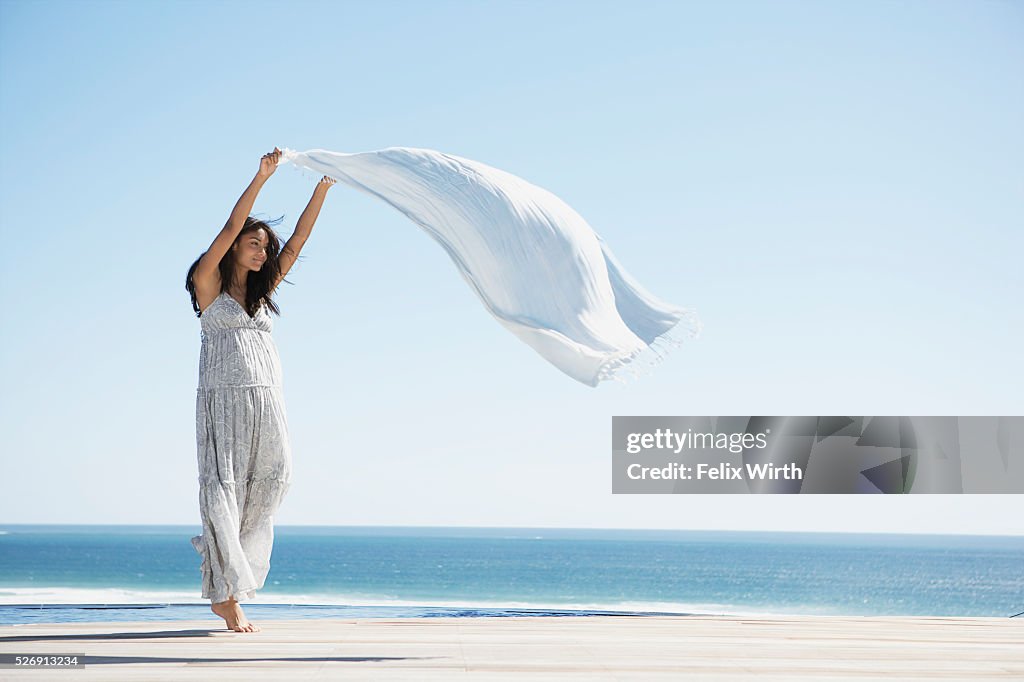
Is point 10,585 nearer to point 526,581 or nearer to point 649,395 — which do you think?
point 526,581

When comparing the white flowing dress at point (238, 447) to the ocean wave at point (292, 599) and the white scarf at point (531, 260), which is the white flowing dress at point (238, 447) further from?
the ocean wave at point (292, 599)

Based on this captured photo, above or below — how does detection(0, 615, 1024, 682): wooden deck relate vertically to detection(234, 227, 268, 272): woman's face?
below

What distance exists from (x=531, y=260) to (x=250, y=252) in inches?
40.5

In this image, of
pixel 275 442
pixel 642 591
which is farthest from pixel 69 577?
pixel 275 442

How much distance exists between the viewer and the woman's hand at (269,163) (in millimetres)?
3416

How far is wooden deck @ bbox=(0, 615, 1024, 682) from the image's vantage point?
2.54 metres

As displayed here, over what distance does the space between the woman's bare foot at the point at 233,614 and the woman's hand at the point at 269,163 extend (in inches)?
56.6

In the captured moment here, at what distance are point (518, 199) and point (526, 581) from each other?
47.5 m

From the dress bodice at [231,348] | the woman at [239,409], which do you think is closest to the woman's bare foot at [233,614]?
the woman at [239,409]

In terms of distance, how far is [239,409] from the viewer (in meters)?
3.49
